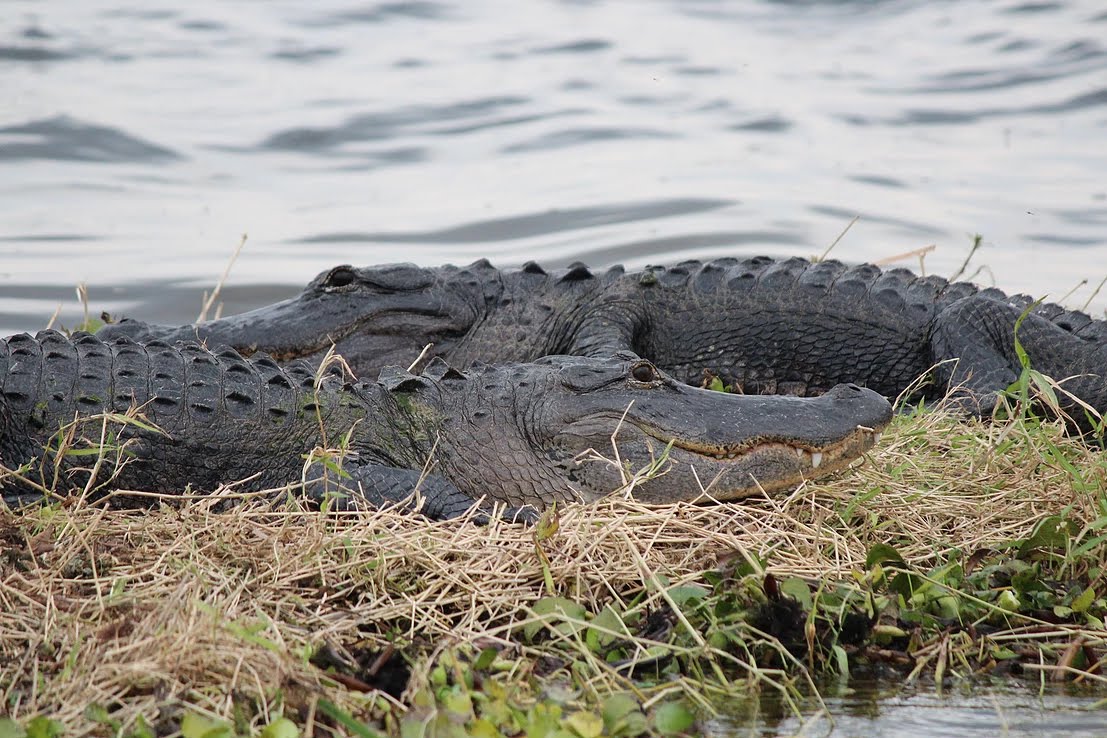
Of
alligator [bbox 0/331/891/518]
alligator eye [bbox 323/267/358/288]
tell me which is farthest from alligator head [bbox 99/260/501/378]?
alligator [bbox 0/331/891/518]

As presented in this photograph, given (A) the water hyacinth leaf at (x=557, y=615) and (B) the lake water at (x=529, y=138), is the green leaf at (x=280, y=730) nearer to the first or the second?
(A) the water hyacinth leaf at (x=557, y=615)

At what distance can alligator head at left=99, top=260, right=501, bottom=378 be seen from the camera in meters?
6.06

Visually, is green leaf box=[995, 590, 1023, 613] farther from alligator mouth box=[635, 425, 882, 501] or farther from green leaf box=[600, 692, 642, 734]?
green leaf box=[600, 692, 642, 734]

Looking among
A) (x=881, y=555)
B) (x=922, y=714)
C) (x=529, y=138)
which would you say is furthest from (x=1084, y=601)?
(x=529, y=138)

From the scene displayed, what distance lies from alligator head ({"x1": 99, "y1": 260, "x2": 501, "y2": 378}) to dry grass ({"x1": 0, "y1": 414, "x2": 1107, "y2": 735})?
2140mm

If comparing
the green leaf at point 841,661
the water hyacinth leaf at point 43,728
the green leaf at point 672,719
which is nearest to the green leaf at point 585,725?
the green leaf at point 672,719

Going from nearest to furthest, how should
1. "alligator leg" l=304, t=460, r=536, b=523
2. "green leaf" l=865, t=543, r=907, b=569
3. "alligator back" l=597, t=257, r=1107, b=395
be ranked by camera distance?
1. "green leaf" l=865, t=543, r=907, b=569
2. "alligator leg" l=304, t=460, r=536, b=523
3. "alligator back" l=597, t=257, r=1107, b=395

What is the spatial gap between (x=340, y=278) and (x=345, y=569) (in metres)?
3.08

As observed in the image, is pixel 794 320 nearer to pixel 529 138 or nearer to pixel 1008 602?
pixel 1008 602

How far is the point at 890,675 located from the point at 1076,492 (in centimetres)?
101

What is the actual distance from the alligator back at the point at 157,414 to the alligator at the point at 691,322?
153cm

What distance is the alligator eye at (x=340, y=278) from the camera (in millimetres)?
6270

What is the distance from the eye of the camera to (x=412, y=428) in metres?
4.36

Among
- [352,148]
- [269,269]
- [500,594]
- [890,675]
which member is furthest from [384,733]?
[352,148]
